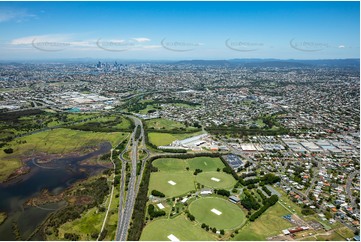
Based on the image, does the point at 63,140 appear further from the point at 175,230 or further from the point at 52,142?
the point at 175,230

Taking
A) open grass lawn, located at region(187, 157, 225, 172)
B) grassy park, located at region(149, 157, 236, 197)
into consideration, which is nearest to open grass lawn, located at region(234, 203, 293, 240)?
grassy park, located at region(149, 157, 236, 197)

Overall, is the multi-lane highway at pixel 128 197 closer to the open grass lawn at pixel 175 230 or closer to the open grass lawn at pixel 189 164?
the open grass lawn at pixel 175 230

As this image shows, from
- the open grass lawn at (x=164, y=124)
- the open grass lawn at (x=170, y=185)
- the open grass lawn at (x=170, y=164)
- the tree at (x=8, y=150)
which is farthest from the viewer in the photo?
the open grass lawn at (x=164, y=124)

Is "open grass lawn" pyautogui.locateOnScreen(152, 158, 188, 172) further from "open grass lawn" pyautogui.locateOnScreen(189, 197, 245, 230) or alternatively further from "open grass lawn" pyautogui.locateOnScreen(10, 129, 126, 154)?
"open grass lawn" pyautogui.locateOnScreen(10, 129, 126, 154)

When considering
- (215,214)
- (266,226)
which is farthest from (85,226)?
(266,226)

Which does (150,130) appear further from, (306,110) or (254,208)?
(306,110)

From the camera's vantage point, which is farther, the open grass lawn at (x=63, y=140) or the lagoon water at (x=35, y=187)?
the open grass lawn at (x=63, y=140)

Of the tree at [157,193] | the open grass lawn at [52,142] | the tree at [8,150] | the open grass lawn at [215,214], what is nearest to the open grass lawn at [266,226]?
the open grass lawn at [215,214]
